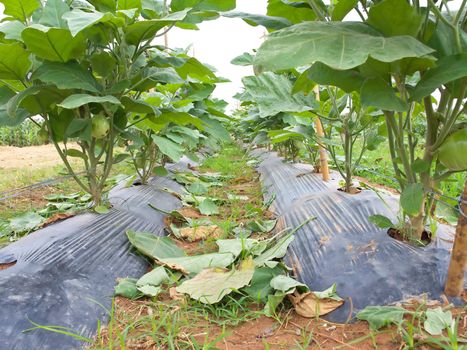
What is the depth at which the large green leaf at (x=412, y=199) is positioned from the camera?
1117 millimetres

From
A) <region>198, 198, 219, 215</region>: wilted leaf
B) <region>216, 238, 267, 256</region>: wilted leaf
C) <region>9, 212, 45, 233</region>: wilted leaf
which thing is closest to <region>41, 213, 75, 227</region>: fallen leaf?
<region>9, 212, 45, 233</region>: wilted leaf

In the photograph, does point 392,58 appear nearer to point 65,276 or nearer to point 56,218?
point 65,276

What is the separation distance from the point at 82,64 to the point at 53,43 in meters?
0.29

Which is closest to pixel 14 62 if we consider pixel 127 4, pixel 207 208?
pixel 127 4

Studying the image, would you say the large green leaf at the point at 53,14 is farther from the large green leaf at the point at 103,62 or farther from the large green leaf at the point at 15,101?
the large green leaf at the point at 15,101

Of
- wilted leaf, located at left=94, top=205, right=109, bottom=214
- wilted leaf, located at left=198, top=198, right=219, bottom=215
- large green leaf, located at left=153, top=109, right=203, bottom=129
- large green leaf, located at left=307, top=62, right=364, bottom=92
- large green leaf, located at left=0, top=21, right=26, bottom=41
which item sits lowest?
wilted leaf, located at left=198, top=198, right=219, bottom=215

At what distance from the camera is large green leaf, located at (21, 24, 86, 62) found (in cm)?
138

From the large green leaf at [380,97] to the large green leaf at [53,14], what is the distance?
131 cm

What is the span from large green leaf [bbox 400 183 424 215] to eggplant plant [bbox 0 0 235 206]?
93 centimetres

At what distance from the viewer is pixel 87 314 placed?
1217 mm

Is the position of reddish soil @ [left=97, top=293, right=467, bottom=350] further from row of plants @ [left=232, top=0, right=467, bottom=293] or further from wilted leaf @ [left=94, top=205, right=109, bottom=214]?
wilted leaf @ [left=94, top=205, right=109, bottom=214]

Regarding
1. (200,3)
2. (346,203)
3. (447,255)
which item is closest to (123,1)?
(200,3)

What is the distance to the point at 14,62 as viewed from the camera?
1.52m

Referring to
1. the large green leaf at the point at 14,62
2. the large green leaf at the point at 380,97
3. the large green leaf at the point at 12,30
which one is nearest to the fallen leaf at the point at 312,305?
the large green leaf at the point at 380,97
